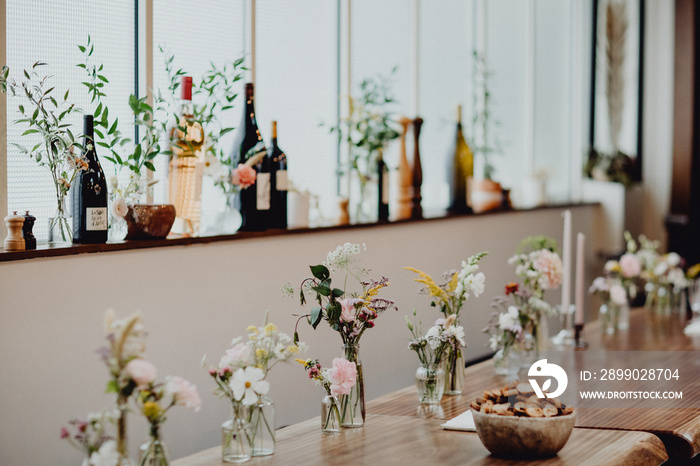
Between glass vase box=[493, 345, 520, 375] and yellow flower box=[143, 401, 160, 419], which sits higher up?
yellow flower box=[143, 401, 160, 419]

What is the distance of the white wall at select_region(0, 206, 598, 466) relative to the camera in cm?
196

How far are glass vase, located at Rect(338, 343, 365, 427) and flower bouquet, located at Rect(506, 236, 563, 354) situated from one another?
3.01 ft

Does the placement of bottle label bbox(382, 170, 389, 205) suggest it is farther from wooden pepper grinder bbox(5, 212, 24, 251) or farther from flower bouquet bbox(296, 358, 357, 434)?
wooden pepper grinder bbox(5, 212, 24, 251)

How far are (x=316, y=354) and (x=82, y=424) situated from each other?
1.48 meters

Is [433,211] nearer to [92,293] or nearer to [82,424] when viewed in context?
[92,293]

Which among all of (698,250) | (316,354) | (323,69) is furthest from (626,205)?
(316,354)

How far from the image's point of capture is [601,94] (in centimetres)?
551

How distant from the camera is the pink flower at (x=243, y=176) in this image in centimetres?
255

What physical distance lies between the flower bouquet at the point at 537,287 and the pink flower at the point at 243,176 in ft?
2.99

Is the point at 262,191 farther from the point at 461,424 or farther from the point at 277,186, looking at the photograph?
the point at 461,424

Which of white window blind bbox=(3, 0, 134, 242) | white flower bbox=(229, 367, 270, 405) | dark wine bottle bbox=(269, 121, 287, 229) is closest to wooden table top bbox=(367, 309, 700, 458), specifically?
white flower bbox=(229, 367, 270, 405)

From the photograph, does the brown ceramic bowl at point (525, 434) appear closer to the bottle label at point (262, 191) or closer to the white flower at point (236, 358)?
the white flower at point (236, 358)

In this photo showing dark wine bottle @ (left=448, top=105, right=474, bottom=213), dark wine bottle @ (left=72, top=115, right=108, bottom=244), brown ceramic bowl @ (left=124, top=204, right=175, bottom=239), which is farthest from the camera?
dark wine bottle @ (left=448, top=105, right=474, bottom=213)

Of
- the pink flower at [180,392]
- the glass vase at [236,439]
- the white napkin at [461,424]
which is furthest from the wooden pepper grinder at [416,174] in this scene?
the pink flower at [180,392]
